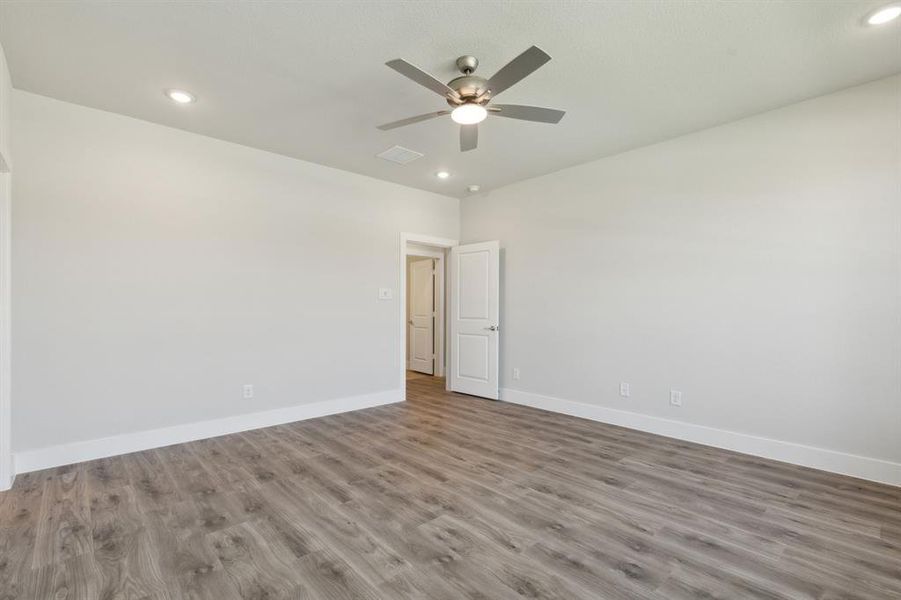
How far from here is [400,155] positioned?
4242mm

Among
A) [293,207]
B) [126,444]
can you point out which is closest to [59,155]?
[293,207]

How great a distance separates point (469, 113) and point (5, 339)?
344 centimetres

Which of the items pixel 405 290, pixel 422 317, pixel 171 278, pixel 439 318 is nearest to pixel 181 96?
pixel 171 278

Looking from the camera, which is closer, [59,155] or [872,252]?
[872,252]

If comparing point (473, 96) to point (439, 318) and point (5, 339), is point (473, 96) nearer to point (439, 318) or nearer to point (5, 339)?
point (5, 339)

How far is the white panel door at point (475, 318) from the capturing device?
214 inches

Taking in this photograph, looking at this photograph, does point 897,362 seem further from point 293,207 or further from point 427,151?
point 293,207

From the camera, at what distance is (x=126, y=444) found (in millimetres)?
3416

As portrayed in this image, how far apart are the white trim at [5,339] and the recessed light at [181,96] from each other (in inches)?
44.1

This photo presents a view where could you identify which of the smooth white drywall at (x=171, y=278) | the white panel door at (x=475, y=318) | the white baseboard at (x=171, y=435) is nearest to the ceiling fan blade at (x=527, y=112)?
the smooth white drywall at (x=171, y=278)

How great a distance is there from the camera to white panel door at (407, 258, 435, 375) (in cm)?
745

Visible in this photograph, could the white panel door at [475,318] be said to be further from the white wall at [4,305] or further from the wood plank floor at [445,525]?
the white wall at [4,305]

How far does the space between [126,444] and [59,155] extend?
2396 millimetres

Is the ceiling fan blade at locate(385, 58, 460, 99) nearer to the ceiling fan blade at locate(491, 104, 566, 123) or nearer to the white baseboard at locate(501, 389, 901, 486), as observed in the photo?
the ceiling fan blade at locate(491, 104, 566, 123)
